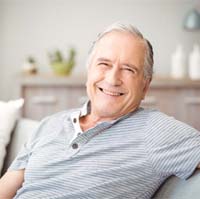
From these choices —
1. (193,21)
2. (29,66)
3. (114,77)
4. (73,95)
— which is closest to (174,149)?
(114,77)

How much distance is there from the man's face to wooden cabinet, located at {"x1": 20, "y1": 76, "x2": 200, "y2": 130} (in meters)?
1.70

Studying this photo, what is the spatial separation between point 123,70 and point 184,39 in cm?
241

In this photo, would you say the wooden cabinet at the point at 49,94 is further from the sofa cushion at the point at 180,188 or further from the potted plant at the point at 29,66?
the sofa cushion at the point at 180,188

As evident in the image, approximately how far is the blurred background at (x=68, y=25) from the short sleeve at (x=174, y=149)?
2351mm

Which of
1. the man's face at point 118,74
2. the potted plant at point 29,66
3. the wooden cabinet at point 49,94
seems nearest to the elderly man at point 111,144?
the man's face at point 118,74

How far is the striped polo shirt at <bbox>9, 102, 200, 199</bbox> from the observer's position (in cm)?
116

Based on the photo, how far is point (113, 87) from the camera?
1333 mm

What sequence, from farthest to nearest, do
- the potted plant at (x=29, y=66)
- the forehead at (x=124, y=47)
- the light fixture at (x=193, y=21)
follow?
the light fixture at (x=193, y=21)
the potted plant at (x=29, y=66)
the forehead at (x=124, y=47)

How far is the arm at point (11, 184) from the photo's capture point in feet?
4.67

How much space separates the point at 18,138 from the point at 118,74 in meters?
0.65

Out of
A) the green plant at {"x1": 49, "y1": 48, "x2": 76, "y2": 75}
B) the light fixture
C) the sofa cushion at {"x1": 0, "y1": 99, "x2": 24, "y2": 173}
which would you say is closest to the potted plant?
the green plant at {"x1": 49, "y1": 48, "x2": 76, "y2": 75}

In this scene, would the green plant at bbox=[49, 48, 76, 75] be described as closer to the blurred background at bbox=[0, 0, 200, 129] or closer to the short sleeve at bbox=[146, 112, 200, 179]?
the blurred background at bbox=[0, 0, 200, 129]

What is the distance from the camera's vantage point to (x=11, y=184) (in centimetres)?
143

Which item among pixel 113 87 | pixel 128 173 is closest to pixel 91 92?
pixel 113 87
